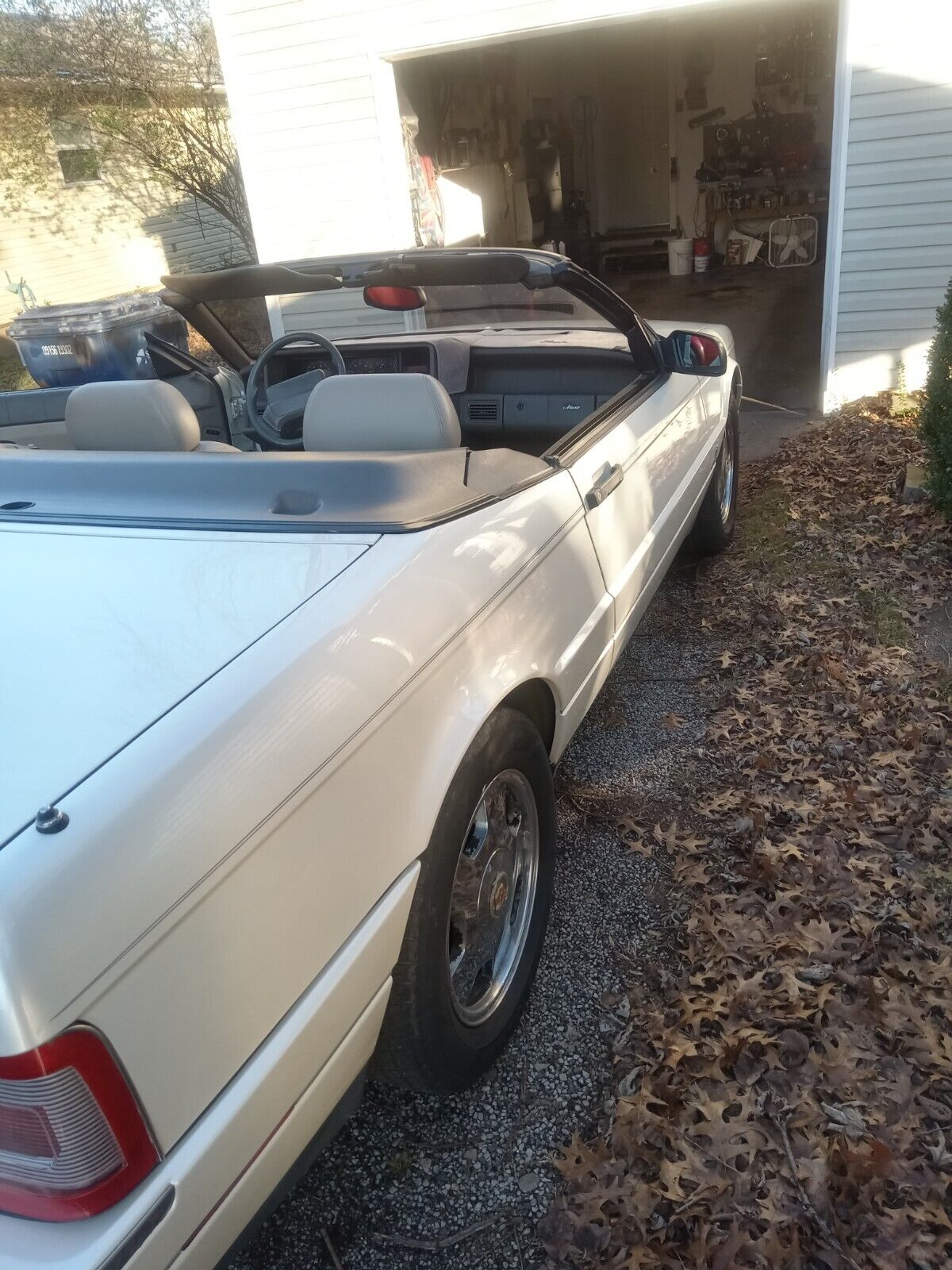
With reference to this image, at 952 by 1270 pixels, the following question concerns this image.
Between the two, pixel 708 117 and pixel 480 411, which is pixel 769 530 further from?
pixel 708 117

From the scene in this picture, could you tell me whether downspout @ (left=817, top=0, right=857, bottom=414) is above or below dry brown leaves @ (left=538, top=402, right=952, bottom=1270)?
above

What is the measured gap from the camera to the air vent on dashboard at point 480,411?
4.27m

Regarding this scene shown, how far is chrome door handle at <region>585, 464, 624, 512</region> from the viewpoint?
2682 millimetres

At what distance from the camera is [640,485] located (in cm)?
318

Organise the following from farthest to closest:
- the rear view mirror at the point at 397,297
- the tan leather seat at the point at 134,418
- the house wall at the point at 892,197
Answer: the house wall at the point at 892,197, the rear view mirror at the point at 397,297, the tan leather seat at the point at 134,418

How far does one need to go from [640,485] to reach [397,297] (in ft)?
3.34

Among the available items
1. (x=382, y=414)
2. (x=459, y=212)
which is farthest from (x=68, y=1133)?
(x=459, y=212)

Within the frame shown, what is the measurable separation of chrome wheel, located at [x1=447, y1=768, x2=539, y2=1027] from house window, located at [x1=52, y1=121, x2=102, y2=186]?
54.6 ft

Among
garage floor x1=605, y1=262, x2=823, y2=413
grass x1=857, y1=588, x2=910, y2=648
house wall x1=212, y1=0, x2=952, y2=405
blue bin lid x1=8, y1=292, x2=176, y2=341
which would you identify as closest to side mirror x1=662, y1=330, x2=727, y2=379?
grass x1=857, y1=588, x2=910, y2=648

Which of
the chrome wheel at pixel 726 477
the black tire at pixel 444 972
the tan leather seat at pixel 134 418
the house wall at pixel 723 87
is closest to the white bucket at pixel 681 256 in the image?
the house wall at pixel 723 87

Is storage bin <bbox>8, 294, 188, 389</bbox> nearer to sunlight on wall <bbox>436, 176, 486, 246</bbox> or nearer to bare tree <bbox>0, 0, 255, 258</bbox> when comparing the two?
sunlight on wall <bbox>436, 176, 486, 246</bbox>

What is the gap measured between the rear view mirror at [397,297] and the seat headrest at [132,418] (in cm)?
85

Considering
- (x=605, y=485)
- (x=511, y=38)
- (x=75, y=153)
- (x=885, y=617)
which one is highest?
(x=75, y=153)

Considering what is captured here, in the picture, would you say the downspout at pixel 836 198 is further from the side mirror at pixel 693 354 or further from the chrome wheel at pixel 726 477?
the side mirror at pixel 693 354
